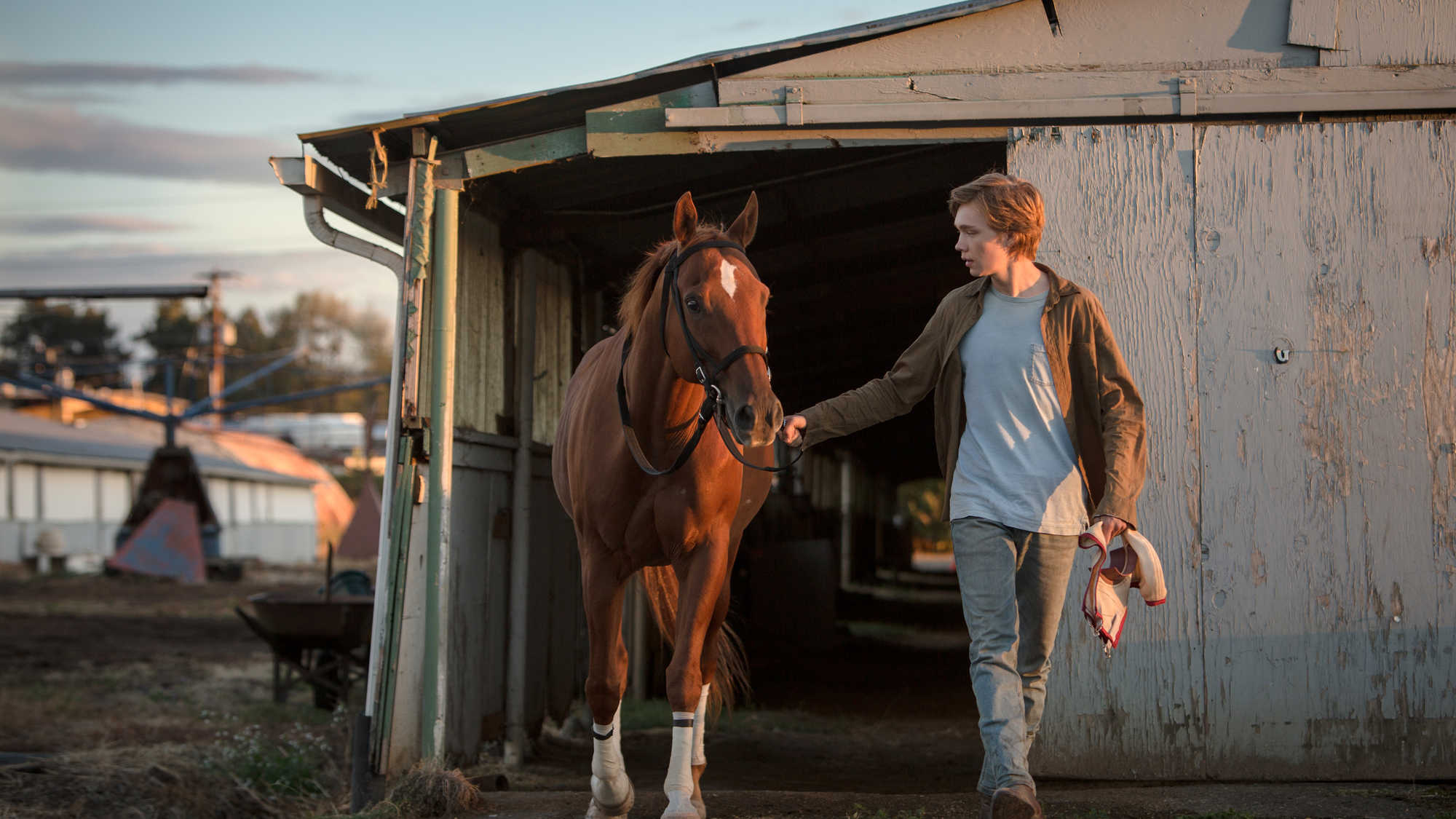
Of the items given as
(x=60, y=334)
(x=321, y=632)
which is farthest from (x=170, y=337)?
(x=321, y=632)

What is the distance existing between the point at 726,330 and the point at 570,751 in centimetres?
408

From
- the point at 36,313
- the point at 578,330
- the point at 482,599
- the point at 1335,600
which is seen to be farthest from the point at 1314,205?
the point at 36,313

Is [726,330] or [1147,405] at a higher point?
[726,330]

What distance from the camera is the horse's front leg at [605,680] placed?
13.9 feet

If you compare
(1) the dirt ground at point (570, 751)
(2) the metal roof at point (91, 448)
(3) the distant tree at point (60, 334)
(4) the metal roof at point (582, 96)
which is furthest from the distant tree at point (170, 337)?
(4) the metal roof at point (582, 96)

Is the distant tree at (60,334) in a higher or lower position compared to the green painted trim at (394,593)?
higher

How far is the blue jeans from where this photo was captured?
312cm

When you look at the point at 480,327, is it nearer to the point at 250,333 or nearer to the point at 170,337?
the point at 170,337

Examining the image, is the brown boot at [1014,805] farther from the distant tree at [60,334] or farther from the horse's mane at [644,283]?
the distant tree at [60,334]

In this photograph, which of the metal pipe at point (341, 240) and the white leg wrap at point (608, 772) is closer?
the white leg wrap at point (608, 772)

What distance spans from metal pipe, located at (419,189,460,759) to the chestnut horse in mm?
801

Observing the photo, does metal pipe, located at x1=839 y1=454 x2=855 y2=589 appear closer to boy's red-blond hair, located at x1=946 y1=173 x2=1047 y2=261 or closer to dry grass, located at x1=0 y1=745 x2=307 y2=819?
dry grass, located at x1=0 y1=745 x2=307 y2=819

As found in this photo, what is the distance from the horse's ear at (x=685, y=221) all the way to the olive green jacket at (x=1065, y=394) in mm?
866

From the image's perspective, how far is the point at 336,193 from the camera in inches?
216
